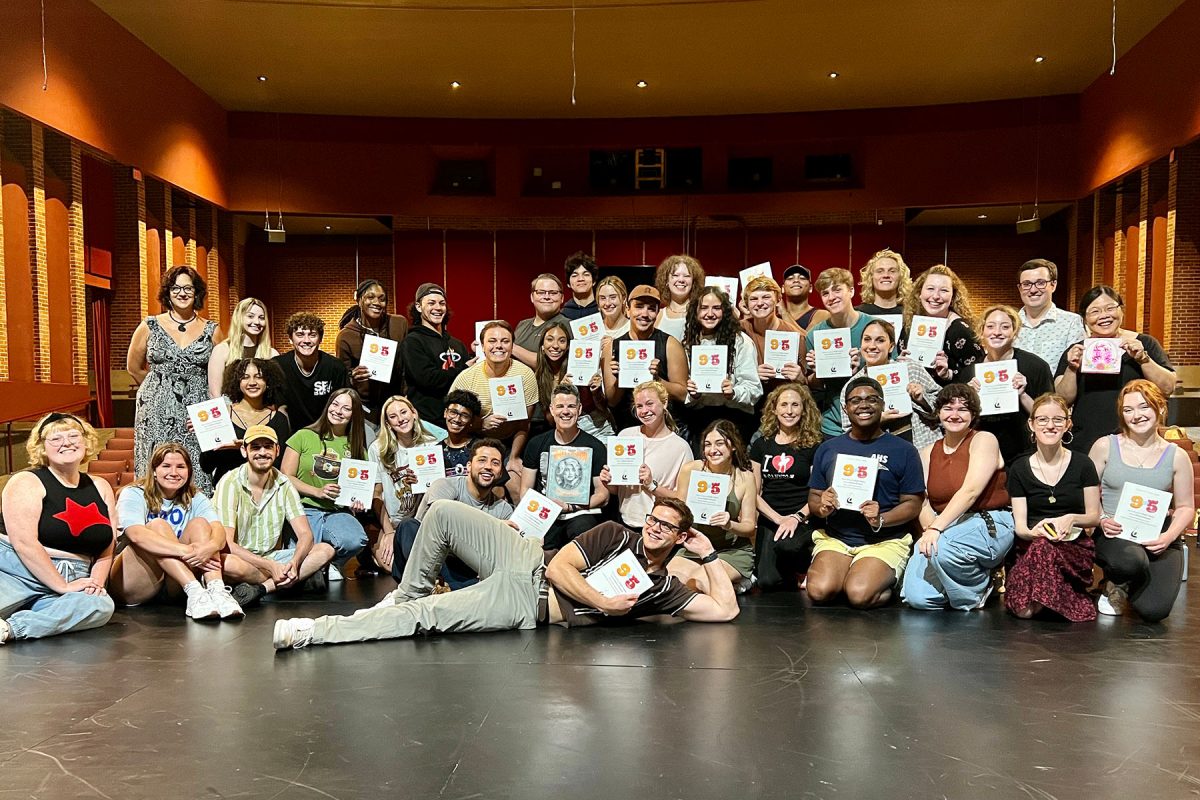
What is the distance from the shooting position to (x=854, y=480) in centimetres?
489

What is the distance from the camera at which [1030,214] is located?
13008mm

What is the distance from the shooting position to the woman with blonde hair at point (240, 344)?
5.54 meters

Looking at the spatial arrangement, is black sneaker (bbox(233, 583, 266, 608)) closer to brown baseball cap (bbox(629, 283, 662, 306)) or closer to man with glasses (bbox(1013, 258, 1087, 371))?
brown baseball cap (bbox(629, 283, 662, 306))

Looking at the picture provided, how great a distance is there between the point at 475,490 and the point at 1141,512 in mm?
3342

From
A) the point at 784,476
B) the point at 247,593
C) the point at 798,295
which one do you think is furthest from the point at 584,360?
the point at 247,593

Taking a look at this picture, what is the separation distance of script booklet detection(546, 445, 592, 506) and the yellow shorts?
4.22ft

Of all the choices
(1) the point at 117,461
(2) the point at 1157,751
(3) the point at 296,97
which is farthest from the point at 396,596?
(3) the point at 296,97

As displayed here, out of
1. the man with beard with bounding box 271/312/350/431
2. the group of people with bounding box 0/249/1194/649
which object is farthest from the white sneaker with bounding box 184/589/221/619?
the man with beard with bounding box 271/312/350/431

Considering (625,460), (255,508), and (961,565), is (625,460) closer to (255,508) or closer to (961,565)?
(961,565)

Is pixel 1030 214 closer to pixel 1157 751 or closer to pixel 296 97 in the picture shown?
pixel 296 97

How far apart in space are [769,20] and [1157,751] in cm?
779

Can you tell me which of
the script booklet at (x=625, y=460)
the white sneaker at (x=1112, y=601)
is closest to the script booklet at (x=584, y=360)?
the script booklet at (x=625, y=460)

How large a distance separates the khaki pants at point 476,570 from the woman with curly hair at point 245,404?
1.57m

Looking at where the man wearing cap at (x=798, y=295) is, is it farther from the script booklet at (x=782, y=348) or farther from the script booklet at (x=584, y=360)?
the script booklet at (x=584, y=360)
